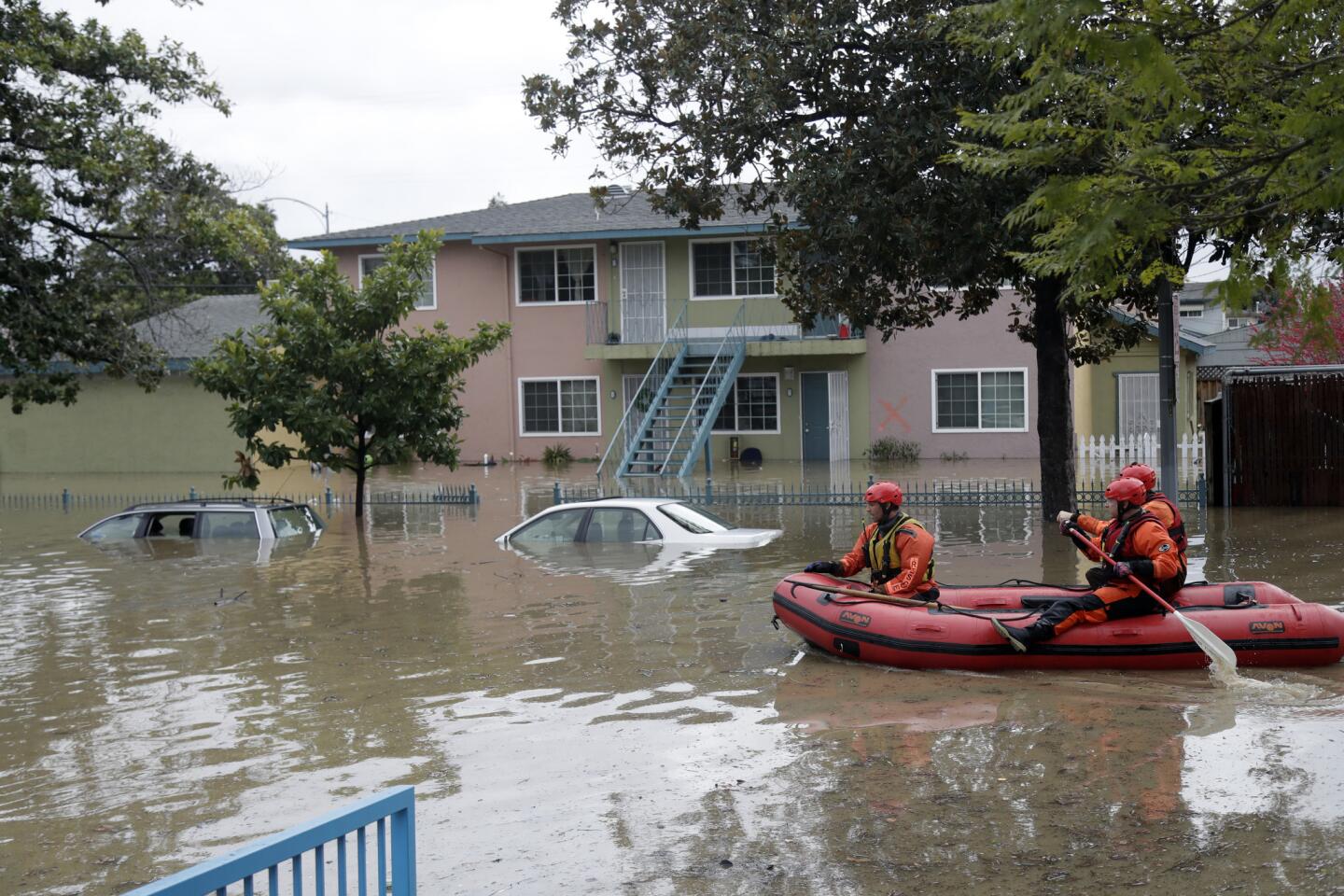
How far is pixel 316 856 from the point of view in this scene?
389cm

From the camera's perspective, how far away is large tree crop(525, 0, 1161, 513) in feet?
52.0

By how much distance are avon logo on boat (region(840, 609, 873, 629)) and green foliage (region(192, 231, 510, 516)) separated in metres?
11.6

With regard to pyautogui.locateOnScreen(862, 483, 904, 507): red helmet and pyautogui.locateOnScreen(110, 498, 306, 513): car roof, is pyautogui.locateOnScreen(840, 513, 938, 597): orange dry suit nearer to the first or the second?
pyautogui.locateOnScreen(862, 483, 904, 507): red helmet

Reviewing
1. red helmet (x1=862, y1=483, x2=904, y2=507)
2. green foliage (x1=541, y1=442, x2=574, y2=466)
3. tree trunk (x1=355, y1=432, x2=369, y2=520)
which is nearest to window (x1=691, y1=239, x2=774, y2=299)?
green foliage (x1=541, y1=442, x2=574, y2=466)

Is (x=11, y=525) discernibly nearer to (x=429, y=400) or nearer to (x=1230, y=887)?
(x=429, y=400)

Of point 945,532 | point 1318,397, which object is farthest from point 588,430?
point 1318,397

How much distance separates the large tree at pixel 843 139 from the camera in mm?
15852

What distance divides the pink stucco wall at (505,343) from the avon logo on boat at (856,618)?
2389cm

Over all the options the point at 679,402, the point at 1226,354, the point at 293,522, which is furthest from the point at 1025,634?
the point at 1226,354

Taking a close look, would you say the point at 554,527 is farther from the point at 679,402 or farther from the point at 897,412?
the point at 897,412

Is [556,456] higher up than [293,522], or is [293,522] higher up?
[556,456]

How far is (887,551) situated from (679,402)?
2004 cm

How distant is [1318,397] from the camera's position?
19.8 metres

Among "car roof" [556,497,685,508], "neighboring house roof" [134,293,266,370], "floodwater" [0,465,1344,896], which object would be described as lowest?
"floodwater" [0,465,1344,896]
